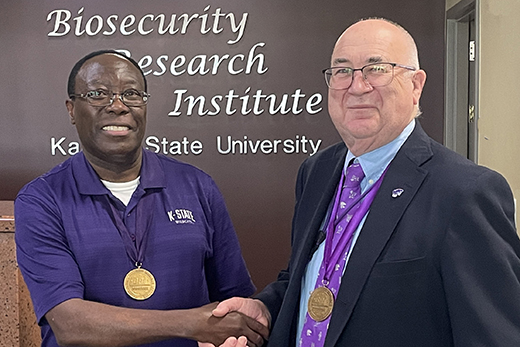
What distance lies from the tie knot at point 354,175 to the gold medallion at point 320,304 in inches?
11.9

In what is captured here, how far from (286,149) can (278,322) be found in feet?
10.1

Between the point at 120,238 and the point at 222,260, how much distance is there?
394mm

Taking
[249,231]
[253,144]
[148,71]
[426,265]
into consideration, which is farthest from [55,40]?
[426,265]

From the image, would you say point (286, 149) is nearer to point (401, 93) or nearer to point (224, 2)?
point (224, 2)

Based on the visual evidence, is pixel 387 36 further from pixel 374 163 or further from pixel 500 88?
pixel 500 88

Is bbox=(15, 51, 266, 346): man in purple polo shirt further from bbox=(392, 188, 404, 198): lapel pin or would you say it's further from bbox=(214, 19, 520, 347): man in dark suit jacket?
bbox=(392, 188, 404, 198): lapel pin

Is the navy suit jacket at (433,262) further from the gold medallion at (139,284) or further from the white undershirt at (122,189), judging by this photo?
the white undershirt at (122,189)

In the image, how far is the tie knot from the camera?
1.74 meters

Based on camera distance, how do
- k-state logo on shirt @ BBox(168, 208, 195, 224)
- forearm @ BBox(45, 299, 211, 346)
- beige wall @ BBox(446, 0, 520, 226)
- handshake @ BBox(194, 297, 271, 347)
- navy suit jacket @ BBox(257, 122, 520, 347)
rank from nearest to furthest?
1. navy suit jacket @ BBox(257, 122, 520, 347)
2. forearm @ BBox(45, 299, 211, 346)
3. handshake @ BBox(194, 297, 271, 347)
4. k-state logo on shirt @ BBox(168, 208, 195, 224)
5. beige wall @ BBox(446, 0, 520, 226)

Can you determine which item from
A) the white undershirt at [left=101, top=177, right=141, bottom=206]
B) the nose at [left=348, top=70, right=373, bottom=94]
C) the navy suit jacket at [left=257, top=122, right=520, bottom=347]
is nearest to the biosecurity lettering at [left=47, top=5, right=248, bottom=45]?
the white undershirt at [left=101, top=177, right=141, bottom=206]

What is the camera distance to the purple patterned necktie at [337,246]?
1.64 meters

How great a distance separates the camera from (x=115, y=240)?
200cm

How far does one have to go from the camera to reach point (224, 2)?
4.76 metres

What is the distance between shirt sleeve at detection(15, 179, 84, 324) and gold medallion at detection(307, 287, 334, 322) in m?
0.71
